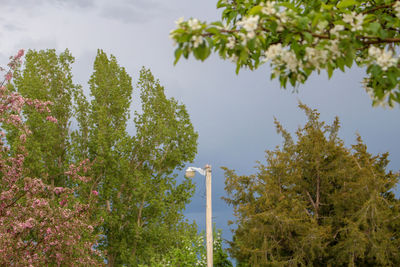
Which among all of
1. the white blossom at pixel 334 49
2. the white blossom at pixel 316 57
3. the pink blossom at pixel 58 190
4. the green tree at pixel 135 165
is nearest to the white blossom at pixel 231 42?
the white blossom at pixel 316 57

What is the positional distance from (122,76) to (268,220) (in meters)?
11.7

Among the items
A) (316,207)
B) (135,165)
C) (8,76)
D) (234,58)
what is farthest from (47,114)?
(234,58)

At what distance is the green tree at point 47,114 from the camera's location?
18.8 metres

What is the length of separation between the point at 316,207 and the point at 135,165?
30.1 feet

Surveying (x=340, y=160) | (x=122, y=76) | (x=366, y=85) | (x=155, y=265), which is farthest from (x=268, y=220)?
(x=122, y=76)

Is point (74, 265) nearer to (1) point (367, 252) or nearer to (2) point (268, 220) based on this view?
(2) point (268, 220)

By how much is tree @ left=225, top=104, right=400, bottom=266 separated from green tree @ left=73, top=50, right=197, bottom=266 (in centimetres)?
445

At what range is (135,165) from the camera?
786 inches

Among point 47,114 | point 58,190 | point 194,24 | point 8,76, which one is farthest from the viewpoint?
point 47,114

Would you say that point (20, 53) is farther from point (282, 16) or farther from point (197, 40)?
point (282, 16)

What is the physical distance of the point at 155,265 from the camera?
15633mm

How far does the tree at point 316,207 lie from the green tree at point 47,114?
8.83m

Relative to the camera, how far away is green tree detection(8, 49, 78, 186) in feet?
61.8

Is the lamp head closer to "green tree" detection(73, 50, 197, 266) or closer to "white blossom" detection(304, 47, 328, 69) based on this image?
"green tree" detection(73, 50, 197, 266)
